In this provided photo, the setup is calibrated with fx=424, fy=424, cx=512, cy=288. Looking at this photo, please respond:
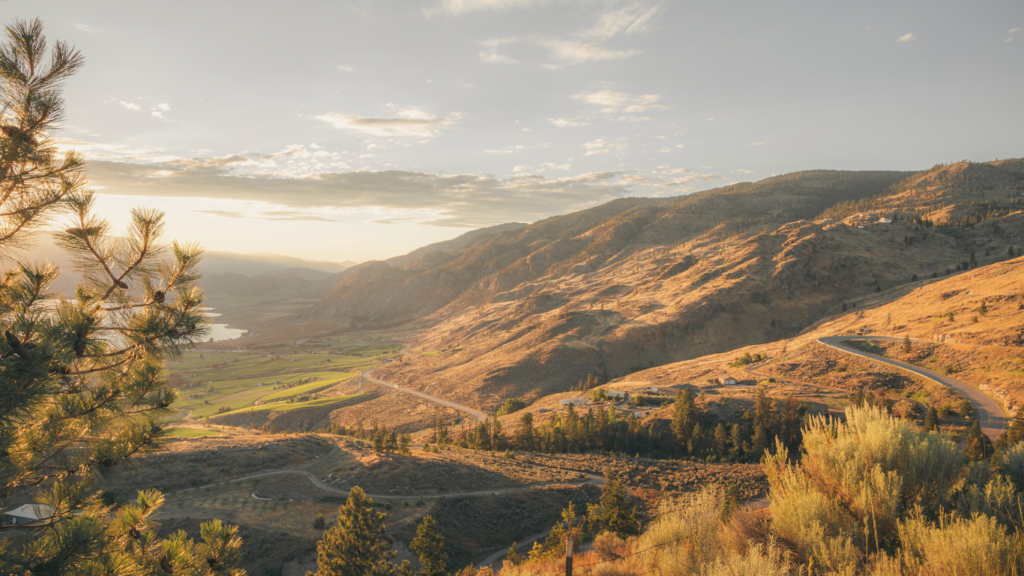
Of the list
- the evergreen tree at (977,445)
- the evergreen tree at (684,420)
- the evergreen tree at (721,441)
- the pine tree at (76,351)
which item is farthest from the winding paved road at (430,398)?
the pine tree at (76,351)

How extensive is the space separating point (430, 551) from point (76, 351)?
1026 inches

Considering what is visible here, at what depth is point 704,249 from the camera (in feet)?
480

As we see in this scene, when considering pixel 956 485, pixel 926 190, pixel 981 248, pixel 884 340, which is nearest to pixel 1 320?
pixel 956 485

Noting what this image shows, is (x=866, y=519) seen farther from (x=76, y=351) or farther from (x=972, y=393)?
(x=972, y=393)

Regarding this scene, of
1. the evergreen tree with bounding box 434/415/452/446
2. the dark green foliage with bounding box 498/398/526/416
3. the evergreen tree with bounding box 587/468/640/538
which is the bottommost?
the dark green foliage with bounding box 498/398/526/416

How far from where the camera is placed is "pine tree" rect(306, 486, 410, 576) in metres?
22.2

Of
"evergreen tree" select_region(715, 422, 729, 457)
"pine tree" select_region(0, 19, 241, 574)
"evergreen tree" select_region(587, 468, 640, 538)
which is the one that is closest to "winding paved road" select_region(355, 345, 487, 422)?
"evergreen tree" select_region(715, 422, 729, 457)

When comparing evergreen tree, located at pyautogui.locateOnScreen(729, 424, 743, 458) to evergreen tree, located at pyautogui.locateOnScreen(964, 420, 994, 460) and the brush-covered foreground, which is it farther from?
the brush-covered foreground

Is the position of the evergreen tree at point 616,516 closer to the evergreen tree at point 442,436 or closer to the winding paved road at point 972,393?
the evergreen tree at point 442,436

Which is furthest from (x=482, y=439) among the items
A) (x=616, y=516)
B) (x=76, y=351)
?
(x=76, y=351)

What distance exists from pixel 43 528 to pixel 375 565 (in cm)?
2226

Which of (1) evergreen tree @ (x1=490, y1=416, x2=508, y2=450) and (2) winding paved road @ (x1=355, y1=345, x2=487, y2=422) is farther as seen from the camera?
(2) winding paved road @ (x1=355, y1=345, x2=487, y2=422)

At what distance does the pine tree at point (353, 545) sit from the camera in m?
22.2

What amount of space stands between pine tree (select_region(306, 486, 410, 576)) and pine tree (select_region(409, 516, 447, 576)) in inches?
112
